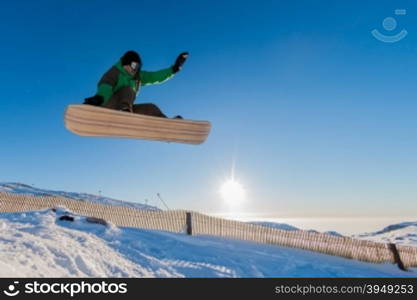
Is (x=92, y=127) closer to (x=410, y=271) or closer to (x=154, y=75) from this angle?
→ (x=154, y=75)

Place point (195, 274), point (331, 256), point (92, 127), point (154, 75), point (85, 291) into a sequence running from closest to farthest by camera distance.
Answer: point (85, 291), point (92, 127), point (154, 75), point (195, 274), point (331, 256)

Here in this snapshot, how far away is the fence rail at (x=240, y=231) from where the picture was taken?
15.0 meters

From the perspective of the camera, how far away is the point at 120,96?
5.14 metres

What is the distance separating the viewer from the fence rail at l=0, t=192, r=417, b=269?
15016 mm

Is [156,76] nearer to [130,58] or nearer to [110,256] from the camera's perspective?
[130,58]

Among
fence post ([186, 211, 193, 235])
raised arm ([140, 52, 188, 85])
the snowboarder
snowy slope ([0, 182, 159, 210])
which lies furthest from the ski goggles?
snowy slope ([0, 182, 159, 210])

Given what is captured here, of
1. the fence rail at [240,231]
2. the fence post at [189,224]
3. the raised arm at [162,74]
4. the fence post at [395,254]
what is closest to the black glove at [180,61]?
the raised arm at [162,74]

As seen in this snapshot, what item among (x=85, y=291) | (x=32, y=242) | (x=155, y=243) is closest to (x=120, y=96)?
(x=85, y=291)

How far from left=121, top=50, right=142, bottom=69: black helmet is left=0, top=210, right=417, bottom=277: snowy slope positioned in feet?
9.29

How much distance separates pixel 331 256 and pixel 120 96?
1208 cm

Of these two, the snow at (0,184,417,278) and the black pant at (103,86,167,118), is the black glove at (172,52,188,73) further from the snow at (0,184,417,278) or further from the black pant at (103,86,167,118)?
the snow at (0,184,417,278)

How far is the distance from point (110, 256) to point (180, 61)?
12.2ft

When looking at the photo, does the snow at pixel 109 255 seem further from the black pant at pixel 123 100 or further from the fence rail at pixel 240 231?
the fence rail at pixel 240 231

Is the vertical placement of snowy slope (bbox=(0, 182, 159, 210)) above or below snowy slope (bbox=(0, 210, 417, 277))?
above
